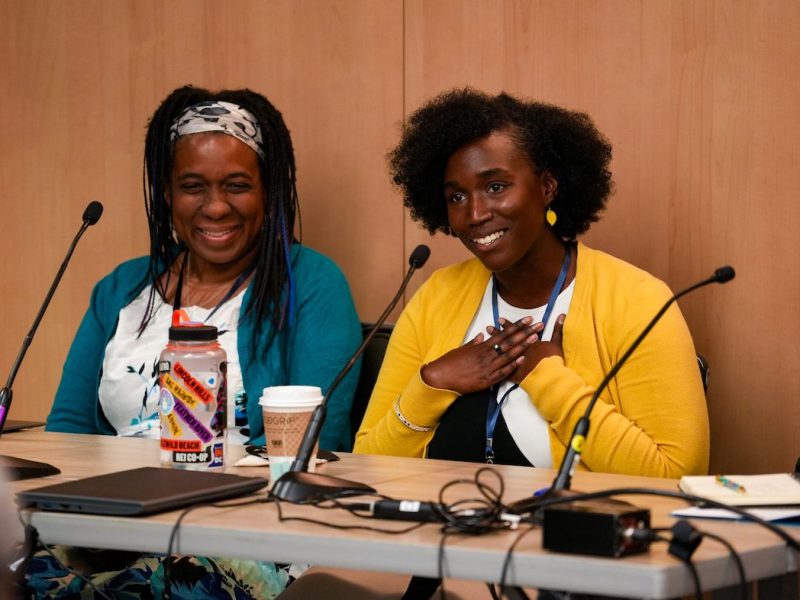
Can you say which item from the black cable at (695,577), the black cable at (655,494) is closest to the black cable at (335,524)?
the black cable at (655,494)

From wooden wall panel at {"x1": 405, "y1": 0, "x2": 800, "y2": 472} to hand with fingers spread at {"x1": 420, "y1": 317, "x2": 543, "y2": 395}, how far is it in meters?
0.61

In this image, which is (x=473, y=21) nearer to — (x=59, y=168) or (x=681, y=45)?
(x=681, y=45)

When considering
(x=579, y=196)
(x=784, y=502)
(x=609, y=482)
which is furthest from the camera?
(x=579, y=196)

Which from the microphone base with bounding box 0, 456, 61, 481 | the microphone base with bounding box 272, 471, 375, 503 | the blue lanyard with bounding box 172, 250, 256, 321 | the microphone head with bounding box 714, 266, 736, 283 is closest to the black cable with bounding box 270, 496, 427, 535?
the microphone base with bounding box 272, 471, 375, 503

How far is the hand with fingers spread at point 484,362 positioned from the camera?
2164mm

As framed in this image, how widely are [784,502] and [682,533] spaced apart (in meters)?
0.31

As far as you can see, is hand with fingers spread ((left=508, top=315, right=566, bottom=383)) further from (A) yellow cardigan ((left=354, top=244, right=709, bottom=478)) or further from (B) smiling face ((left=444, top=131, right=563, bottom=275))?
(B) smiling face ((left=444, top=131, right=563, bottom=275))

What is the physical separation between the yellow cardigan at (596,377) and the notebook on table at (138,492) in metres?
0.72

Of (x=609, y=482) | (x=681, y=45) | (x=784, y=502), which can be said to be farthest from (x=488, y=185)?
(x=784, y=502)

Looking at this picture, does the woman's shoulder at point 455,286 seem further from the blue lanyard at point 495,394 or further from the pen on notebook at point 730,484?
the pen on notebook at point 730,484

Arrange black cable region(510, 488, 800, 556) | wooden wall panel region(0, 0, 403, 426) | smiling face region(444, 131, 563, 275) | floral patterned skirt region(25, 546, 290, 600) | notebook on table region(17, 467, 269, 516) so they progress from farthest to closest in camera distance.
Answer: wooden wall panel region(0, 0, 403, 426) → smiling face region(444, 131, 563, 275) → floral patterned skirt region(25, 546, 290, 600) → notebook on table region(17, 467, 269, 516) → black cable region(510, 488, 800, 556)

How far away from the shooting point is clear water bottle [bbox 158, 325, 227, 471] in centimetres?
160

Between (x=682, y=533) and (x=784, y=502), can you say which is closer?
(x=682, y=533)

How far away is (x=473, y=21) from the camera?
288cm
